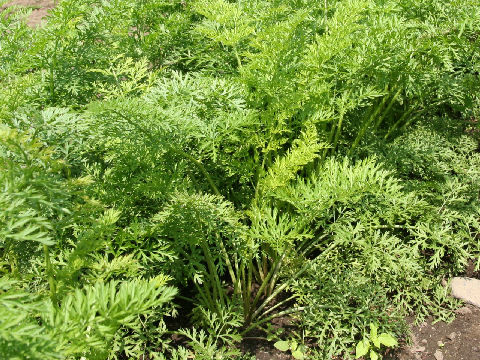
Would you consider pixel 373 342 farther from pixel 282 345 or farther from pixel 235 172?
pixel 235 172

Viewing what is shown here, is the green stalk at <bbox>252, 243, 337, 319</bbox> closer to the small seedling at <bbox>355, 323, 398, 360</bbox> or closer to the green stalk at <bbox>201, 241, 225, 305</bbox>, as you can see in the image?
the green stalk at <bbox>201, 241, 225, 305</bbox>

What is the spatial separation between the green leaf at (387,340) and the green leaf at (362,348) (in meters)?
0.07

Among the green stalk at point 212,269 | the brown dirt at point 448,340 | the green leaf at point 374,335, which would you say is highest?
the green stalk at point 212,269

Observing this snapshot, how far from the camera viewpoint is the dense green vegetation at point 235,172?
1795mm

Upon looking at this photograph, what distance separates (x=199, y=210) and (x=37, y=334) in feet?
2.78

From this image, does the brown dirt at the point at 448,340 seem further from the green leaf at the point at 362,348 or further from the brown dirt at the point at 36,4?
the brown dirt at the point at 36,4

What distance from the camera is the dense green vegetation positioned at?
179 centimetres

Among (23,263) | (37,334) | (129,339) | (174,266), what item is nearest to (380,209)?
(174,266)

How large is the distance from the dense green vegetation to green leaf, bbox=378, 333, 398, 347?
0.17 ft

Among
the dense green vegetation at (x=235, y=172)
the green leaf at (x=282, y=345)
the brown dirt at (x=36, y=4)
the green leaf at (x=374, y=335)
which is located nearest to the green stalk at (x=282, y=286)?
the dense green vegetation at (x=235, y=172)

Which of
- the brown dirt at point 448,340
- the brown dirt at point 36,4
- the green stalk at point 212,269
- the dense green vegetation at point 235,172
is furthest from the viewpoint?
the brown dirt at point 36,4

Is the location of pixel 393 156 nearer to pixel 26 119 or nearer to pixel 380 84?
pixel 380 84

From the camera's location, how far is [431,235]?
2.43 meters

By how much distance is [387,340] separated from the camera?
2133mm
